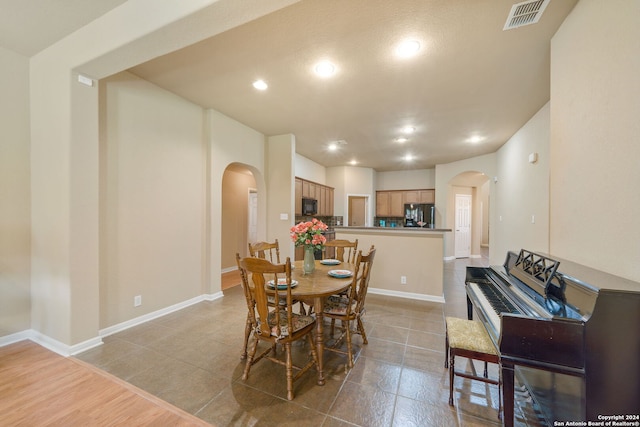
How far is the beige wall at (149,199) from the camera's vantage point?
2.67 m

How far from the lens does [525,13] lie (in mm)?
1911

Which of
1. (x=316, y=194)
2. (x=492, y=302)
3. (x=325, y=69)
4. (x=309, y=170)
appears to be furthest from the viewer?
(x=309, y=170)

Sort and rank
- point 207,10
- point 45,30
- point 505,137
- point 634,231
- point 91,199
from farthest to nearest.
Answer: point 505,137
point 91,199
point 45,30
point 207,10
point 634,231

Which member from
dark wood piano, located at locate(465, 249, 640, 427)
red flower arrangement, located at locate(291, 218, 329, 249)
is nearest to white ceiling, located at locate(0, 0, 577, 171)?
red flower arrangement, located at locate(291, 218, 329, 249)

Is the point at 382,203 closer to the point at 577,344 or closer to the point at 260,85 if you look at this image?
the point at 260,85

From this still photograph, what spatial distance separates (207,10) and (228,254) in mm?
4709

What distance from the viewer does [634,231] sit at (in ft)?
4.31

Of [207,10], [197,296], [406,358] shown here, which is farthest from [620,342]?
[197,296]

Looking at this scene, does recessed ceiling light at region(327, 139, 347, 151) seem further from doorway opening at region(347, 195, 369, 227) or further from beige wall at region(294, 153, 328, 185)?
doorway opening at region(347, 195, 369, 227)

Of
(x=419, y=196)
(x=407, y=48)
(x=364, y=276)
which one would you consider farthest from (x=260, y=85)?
(x=419, y=196)

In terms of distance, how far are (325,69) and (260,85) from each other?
868 mm

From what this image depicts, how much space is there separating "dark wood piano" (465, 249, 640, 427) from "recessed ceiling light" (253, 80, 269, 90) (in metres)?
3.18

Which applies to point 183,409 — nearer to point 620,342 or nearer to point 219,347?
point 219,347

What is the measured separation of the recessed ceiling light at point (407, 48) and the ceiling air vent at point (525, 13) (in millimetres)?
689
